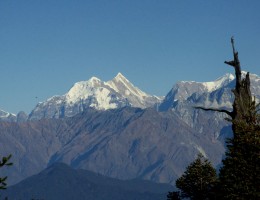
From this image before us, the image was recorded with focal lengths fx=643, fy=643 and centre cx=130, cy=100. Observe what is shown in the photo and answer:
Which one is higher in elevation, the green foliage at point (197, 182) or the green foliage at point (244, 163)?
the green foliage at point (197, 182)

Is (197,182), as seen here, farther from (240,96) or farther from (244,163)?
(240,96)

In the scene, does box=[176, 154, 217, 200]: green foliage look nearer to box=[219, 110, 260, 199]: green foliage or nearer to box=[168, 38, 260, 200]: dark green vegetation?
box=[168, 38, 260, 200]: dark green vegetation

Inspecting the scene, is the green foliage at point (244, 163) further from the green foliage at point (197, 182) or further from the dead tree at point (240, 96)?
the green foliage at point (197, 182)

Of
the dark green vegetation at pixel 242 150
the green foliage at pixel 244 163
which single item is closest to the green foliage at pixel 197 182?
the dark green vegetation at pixel 242 150

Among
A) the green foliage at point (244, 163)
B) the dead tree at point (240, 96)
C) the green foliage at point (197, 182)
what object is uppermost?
the green foliage at point (197, 182)

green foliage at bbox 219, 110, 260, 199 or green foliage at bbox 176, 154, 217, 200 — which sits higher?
green foliage at bbox 176, 154, 217, 200

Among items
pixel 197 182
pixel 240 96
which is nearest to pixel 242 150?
pixel 240 96

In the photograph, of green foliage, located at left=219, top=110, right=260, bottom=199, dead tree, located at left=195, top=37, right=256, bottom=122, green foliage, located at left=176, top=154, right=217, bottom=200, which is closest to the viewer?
dead tree, located at left=195, top=37, right=256, bottom=122

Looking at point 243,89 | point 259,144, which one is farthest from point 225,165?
point 243,89

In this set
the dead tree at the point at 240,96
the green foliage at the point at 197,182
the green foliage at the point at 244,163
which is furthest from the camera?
the green foliage at the point at 197,182

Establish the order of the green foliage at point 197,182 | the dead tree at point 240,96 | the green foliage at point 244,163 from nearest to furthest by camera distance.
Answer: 1. the dead tree at point 240,96
2. the green foliage at point 244,163
3. the green foliage at point 197,182

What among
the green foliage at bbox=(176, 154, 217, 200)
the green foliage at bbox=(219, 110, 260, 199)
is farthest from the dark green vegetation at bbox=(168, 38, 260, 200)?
the green foliage at bbox=(176, 154, 217, 200)

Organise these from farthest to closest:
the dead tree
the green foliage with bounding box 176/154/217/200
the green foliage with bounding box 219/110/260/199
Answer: the green foliage with bounding box 176/154/217/200
the green foliage with bounding box 219/110/260/199
the dead tree

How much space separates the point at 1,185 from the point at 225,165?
16.4 metres
